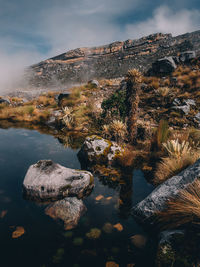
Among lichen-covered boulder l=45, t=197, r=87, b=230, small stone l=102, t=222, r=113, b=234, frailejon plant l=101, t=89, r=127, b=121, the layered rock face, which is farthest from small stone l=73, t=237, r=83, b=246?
the layered rock face

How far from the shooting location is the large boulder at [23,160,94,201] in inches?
151

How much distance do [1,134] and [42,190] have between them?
23.3 feet

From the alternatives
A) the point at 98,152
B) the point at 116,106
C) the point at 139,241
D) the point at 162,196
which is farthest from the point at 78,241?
the point at 116,106

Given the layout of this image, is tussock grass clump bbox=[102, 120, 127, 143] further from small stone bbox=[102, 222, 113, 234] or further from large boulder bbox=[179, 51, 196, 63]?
large boulder bbox=[179, 51, 196, 63]

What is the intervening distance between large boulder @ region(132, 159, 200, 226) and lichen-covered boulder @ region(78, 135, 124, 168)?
99.6 inches

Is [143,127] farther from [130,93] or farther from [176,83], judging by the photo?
[176,83]

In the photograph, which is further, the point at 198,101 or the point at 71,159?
the point at 198,101

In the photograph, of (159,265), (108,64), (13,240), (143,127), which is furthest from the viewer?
(108,64)

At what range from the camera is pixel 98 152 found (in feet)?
19.1

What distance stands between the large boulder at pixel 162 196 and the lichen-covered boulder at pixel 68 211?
126 centimetres

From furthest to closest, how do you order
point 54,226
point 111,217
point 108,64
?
1. point 108,64
2. point 111,217
3. point 54,226

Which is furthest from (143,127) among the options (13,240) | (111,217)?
(13,240)

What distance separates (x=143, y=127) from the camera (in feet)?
25.4

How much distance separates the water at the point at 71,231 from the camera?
8.57ft
